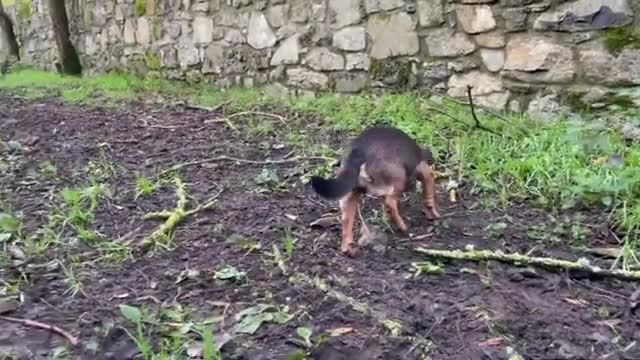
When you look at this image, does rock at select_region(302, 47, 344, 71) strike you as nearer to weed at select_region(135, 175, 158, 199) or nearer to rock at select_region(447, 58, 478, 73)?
rock at select_region(447, 58, 478, 73)

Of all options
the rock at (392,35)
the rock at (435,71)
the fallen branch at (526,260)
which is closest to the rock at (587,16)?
the rock at (435,71)

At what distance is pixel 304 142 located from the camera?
13.6 feet

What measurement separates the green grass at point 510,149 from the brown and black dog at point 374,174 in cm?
61

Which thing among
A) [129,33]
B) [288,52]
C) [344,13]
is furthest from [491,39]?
[129,33]

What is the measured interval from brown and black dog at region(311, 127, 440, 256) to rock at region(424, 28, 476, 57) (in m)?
1.96

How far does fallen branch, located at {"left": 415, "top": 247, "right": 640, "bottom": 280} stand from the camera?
238 centimetres

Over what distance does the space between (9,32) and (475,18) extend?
10893mm

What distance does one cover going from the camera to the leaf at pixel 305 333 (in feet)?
6.48

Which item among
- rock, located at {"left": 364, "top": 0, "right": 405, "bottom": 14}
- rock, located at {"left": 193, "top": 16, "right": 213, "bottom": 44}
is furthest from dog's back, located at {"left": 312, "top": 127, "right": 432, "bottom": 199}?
rock, located at {"left": 193, "top": 16, "right": 213, "bottom": 44}

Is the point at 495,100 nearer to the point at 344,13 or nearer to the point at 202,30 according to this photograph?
the point at 344,13

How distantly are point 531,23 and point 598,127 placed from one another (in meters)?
0.75

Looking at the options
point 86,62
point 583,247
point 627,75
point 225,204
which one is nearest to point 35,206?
point 225,204

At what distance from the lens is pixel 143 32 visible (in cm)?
823

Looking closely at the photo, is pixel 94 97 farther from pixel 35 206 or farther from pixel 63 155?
pixel 35 206
